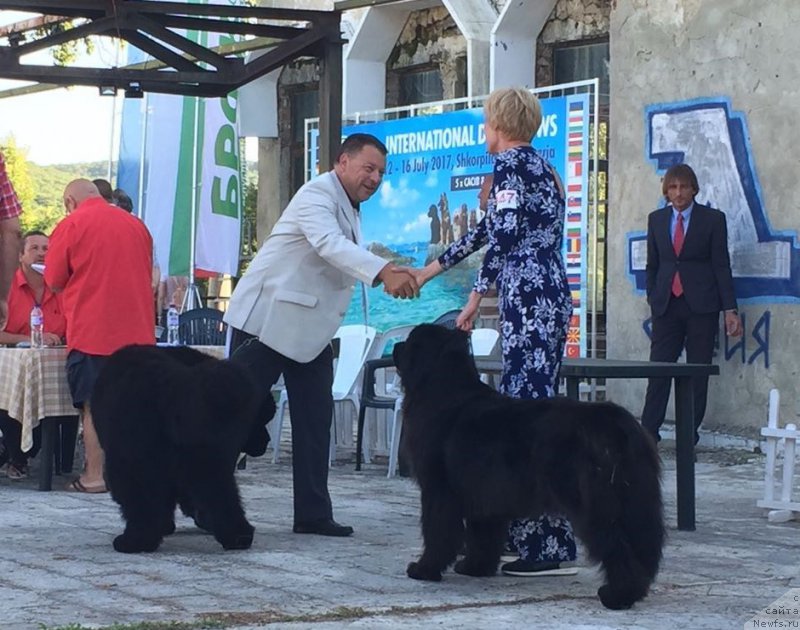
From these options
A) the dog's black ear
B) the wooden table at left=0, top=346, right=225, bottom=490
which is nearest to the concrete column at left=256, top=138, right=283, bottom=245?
the wooden table at left=0, top=346, right=225, bottom=490

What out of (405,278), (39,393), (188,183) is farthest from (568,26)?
(405,278)

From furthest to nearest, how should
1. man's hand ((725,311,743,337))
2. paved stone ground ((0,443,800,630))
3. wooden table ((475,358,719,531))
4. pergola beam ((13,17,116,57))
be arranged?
man's hand ((725,311,743,337)), pergola beam ((13,17,116,57)), wooden table ((475,358,719,531)), paved stone ground ((0,443,800,630))

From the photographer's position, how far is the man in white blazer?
737cm

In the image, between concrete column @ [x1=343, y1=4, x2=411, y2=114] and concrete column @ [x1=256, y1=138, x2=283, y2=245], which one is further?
concrete column @ [x1=256, y1=138, x2=283, y2=245]

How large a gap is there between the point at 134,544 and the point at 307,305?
54.7 inches

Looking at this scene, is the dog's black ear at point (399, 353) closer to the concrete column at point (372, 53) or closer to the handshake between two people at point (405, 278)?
the handshake between two people at point (405, 278)

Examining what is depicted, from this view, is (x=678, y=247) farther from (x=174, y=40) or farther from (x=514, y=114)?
(x=514, y=114)

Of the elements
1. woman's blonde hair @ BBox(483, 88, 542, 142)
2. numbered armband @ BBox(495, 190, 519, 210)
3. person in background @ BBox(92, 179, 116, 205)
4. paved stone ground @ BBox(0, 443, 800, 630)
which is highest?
person in background @ BBox(92, 179, 116, 205)

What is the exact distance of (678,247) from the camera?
1132cm

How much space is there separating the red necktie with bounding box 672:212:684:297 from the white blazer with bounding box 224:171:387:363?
437cm

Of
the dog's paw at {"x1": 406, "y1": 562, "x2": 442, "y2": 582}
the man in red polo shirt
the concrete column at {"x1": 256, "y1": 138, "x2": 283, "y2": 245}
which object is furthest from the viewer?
the concrete column at {"x1": 256, "y1": 138, "x2": 283, "y2": 245}

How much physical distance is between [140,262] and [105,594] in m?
3.59

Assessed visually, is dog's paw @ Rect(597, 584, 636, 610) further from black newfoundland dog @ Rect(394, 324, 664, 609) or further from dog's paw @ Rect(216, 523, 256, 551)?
dog's paw @ Rect(216, 523, 256, 551)

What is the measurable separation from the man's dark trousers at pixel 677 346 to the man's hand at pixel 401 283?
180 inches
